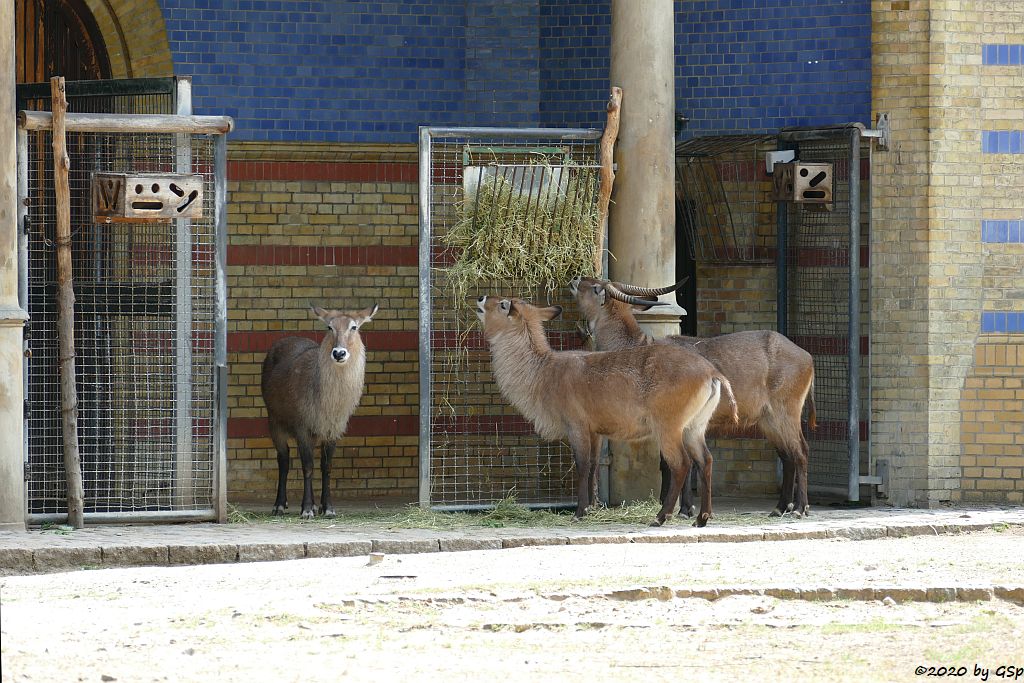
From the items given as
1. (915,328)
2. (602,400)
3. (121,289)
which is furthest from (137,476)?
(915,328)

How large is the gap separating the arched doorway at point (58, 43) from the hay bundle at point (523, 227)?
396 cm

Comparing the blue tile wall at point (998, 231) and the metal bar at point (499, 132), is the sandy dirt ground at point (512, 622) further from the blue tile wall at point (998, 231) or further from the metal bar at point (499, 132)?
the blue tile wall at point (998, 231)

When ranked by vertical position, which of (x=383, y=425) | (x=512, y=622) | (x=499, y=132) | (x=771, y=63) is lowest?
(x=512, y=622)

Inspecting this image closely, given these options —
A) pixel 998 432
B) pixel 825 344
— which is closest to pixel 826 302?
pixel 825 344

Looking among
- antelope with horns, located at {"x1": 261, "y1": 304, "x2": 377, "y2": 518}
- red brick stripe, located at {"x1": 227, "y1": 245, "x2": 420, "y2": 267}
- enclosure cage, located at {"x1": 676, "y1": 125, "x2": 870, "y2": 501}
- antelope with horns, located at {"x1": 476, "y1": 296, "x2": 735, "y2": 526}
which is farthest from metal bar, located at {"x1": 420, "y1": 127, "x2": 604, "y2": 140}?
red brick stripe, located at {"x1": 227, "y1": 245, "x2": 420, "y2": 267}

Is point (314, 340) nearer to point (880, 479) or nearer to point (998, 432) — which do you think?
point (880, 479)

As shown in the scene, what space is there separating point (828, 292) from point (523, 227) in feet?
10.3

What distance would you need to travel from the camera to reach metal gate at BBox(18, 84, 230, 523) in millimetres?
11320

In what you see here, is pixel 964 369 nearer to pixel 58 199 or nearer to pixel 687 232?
pixel 687 232

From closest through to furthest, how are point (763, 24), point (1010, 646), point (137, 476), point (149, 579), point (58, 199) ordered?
point (1010, 646) < point (149, 579) < point (58, 199) < point (137, 476) < point (763, 24)

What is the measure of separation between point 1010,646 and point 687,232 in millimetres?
7506

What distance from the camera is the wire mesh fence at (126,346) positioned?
11492mm

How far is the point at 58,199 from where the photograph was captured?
36.2ft

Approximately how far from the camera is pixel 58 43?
13938 mm
